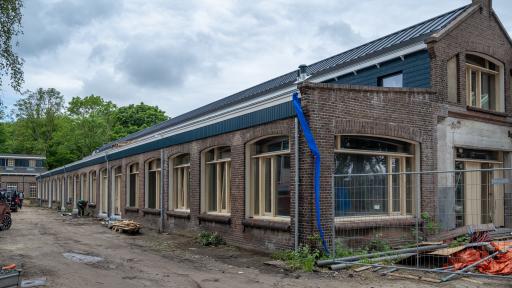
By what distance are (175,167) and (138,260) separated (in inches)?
302

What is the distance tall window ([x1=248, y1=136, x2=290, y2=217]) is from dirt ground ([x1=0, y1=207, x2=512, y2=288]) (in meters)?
1.35

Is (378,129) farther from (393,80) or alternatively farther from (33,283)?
(33,283)

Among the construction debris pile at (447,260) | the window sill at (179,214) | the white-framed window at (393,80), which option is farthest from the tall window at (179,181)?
the construction debris pile at (447,260)

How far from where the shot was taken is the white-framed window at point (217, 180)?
53.9 feet

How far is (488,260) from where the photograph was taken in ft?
33.9

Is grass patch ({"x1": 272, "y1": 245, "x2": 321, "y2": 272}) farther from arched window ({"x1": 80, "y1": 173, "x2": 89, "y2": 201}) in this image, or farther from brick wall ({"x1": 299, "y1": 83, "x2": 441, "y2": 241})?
arched window ({"x1": 80, "y1": 173, "x2": 89, "y2": 201})

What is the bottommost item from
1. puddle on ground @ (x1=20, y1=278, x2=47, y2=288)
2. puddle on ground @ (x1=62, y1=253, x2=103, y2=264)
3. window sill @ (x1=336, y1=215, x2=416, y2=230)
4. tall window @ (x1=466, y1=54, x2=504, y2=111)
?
puddle on ground @ (x1=62, y1=253, x2=103, y2=264)

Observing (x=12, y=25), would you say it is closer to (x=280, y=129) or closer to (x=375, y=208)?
(x=280, y=129)

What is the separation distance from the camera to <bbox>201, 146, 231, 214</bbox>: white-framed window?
16.4m

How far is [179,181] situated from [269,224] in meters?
7.68

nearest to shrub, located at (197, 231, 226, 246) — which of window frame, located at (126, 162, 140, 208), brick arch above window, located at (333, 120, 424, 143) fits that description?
brick arch above window, located at (333, 120, 424, 143)

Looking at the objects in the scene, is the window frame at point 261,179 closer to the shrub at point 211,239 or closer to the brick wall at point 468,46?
the shrub at point 211,239

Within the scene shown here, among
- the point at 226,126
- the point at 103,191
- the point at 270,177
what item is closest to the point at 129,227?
the point at 226,126

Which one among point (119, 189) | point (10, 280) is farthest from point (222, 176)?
point (119, 189)
